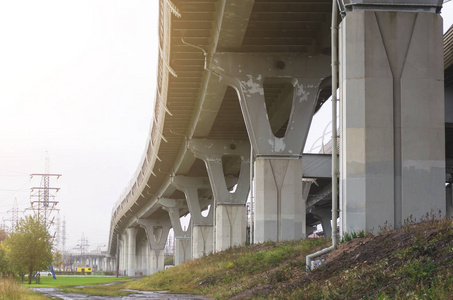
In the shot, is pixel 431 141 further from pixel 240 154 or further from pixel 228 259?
pixel 240 154

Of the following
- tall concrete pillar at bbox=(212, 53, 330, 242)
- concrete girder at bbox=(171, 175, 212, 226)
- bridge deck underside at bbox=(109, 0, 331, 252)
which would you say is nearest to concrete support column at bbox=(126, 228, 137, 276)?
concrete girder at bbox=(171, 175, 212, 226)

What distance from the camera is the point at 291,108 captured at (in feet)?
119

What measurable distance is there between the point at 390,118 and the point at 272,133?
52.1 feet

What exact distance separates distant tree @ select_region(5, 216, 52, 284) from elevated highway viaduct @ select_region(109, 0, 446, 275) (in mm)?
10582

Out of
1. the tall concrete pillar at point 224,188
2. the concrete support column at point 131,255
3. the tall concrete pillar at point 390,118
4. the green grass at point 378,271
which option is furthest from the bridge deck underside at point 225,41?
the concrete support column at point 131,255

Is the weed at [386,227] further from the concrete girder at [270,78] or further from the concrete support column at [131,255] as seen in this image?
the concrete support column at [131,255]

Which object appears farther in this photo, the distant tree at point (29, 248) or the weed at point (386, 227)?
the distant tree at point (29, 248)

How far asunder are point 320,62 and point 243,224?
19353 millimetres

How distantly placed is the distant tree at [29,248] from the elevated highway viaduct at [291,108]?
10582 millimetres

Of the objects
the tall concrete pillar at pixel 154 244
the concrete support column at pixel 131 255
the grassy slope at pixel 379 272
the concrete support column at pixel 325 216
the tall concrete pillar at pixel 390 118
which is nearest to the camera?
the grassy slope at pixel 379 272

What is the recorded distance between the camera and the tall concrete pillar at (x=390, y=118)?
54.2 feet

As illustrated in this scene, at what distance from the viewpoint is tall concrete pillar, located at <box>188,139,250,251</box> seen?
1928 inches

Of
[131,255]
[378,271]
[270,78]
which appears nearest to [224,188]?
[270,78]

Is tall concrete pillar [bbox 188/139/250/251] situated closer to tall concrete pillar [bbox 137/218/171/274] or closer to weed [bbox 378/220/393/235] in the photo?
weed [bbox 378/220/393/235]
